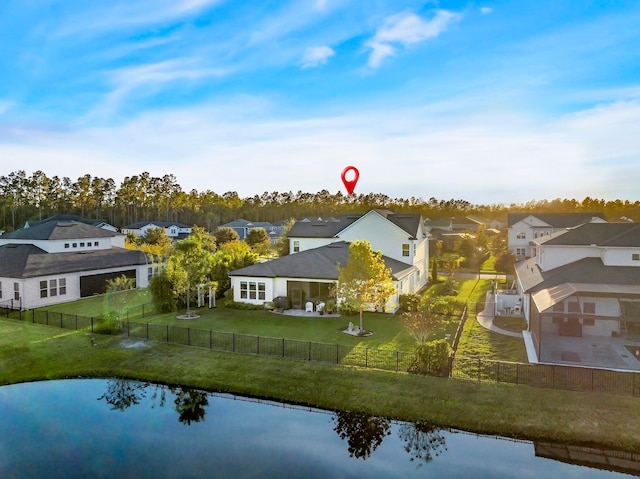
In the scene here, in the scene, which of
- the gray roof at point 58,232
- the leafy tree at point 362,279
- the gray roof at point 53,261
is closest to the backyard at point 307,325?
the leafy tree at point 362,279

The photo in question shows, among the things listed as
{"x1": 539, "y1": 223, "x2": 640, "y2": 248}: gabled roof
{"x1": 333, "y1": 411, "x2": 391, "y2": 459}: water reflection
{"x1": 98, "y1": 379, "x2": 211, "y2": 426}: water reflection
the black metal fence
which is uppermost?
{"x1": 539, "y1": 223, "x2": 640, "y2": 248}: gabled roof

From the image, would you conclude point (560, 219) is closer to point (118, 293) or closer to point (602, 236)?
point (602, 236)

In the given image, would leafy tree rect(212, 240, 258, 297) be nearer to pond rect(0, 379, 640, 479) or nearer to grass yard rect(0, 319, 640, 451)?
grass yard rect(0, 319, 640, 451)

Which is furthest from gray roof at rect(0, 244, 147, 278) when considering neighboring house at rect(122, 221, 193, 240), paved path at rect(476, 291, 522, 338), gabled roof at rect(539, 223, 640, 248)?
neighboring house at rect(122, 221, 193, 240)

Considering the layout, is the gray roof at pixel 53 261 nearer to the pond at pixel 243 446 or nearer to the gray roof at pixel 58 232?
the gray roof at pixel 58 232

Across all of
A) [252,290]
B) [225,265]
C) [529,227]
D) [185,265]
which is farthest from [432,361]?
[529,227]

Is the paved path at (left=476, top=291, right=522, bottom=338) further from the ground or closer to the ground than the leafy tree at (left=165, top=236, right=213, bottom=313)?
closer to the ground

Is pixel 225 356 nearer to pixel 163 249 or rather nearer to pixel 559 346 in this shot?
pixel 559 346
